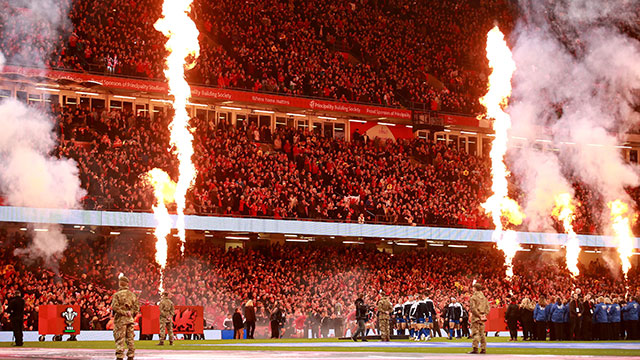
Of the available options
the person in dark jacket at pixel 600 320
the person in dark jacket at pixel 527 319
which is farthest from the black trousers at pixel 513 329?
the person in dark jacket at pixel 600 320

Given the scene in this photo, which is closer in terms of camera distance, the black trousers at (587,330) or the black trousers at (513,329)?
the black trousers at (513,329)

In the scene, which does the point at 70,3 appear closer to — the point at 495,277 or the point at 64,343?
the point at 64,343

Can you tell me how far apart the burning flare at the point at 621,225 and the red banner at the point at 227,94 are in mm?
13505

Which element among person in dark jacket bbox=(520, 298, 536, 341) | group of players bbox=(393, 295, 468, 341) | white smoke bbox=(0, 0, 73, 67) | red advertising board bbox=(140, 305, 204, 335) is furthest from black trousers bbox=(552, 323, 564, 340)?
white smoke bbox=(0, 0, 73, 67)

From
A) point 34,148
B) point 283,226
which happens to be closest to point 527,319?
point 283,226

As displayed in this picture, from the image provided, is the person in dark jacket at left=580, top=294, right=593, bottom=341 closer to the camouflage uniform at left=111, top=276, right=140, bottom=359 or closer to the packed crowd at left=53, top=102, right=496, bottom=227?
the packed crowd at left=53, top=102, right=496, bottom=227

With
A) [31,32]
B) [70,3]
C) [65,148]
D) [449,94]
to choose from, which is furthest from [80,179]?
[449,94]

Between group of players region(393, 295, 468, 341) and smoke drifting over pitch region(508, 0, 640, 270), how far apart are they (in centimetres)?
1551

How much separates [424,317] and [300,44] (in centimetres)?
2224

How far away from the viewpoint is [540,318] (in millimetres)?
33875

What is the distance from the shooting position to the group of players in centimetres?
3453

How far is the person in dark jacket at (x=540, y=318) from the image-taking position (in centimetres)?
3362

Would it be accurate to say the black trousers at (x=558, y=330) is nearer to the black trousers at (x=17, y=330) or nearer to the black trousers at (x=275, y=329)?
the black trousers at (x=275, y=329)

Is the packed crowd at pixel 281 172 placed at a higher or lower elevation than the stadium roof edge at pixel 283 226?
higher
